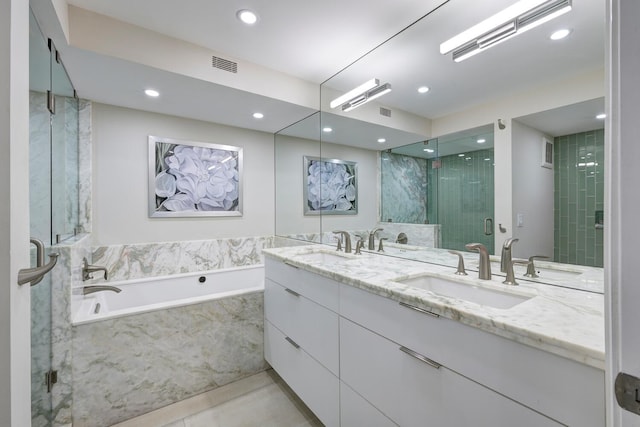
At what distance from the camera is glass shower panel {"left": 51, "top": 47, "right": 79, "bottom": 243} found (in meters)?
1.74

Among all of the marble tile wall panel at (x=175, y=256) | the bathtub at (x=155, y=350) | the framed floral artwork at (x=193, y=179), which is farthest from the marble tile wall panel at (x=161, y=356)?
the framed floral artwork at (x=193, y=179)

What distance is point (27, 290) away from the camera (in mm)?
861

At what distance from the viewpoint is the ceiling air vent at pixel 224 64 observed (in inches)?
80.7

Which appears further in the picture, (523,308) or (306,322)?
(306,322)

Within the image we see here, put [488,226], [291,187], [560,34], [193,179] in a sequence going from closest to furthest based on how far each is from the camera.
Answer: [560,34], [488,226], [193,179], [291,187]

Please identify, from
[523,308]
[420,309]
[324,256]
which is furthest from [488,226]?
[324,256]

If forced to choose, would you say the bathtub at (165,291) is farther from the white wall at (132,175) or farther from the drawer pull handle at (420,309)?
the drawer pull handle at (420,309)

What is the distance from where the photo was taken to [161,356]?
1924 mm

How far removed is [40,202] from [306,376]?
1.80m

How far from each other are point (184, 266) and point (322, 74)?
2331 millimetres

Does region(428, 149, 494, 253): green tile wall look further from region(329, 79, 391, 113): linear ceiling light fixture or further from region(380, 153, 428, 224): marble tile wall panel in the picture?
region(329, 79, 391, 113): linear ceiling light fixture

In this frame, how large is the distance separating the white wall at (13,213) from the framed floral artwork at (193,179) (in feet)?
6.42

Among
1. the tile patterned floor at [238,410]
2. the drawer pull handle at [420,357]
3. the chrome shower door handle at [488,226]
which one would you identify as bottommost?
the tile patterned floor at [238,410]

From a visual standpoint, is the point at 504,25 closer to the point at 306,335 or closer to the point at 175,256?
the point at 306,335
